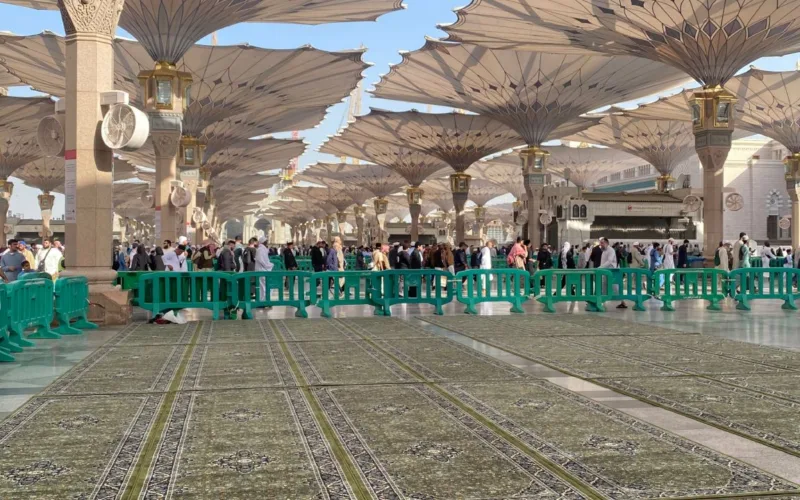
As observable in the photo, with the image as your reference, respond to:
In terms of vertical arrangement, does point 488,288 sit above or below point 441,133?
below

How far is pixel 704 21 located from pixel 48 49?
67.5 ft

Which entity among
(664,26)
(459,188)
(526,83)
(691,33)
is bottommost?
(459,188)

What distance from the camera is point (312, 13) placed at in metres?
26.2

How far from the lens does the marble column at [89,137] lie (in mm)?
12398

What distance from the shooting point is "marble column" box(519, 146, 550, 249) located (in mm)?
37562

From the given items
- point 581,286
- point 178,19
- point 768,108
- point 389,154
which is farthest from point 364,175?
point 581,286

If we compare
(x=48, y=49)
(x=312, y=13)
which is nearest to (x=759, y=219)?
(x=312, y=13)

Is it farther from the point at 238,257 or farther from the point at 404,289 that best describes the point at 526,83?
the point at 404,289

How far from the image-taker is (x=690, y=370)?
800 centimetres

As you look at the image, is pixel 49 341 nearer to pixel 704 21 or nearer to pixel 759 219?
pixel 704 21

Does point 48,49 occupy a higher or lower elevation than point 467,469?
higher

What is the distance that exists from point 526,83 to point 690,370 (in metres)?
27.3

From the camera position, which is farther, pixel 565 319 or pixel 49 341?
pixel 565 319

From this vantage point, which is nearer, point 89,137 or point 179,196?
point 89,137
